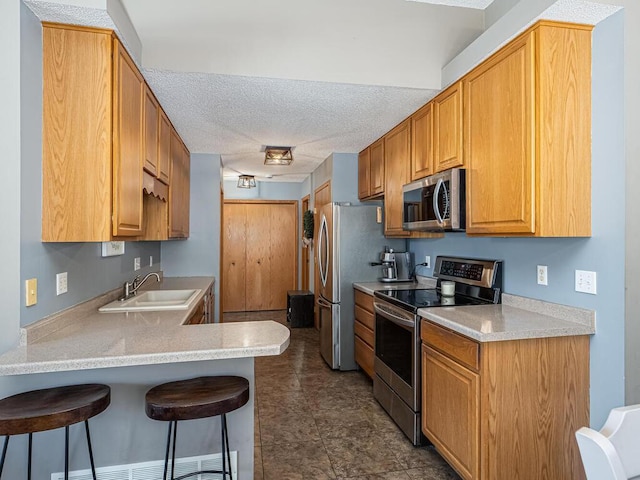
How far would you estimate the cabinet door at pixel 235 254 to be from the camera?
6926 mm

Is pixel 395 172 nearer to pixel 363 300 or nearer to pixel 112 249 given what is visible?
pixel 363 300

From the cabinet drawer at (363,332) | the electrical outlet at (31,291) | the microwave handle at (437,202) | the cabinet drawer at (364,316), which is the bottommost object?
the cabinet drawer at (363,332)

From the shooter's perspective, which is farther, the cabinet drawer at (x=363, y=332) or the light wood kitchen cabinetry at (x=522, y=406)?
the cabinet drawer at (x=363, y=332)

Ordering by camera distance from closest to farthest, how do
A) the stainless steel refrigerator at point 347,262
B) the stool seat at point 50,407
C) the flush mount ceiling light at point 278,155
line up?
the stool seat at point 50,407 < the stainless steel refrigerator at point 347,262 < the flush mount ceiling light at point 278,155

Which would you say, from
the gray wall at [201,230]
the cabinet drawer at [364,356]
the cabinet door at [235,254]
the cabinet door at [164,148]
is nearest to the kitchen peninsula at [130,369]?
the cabinet door at [164,148]

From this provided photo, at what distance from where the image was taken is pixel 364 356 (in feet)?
12.1

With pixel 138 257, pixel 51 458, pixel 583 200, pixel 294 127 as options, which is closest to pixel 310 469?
pixel 51 458

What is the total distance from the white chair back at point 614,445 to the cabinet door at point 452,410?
1.00 metres

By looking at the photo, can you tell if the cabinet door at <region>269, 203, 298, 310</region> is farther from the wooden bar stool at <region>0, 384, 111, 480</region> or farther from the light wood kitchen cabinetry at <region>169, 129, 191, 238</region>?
the wooden bar stool at <region>0, 384, 111, 480</region>

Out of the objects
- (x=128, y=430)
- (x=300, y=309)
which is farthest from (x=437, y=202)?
(x=300, y=309)

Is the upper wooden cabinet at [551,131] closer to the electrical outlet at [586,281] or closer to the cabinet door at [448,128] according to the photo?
the electrical outlet at [586,281]

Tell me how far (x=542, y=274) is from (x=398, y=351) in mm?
1053

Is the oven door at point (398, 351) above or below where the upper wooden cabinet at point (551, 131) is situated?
below

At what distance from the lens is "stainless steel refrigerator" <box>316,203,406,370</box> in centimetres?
394
